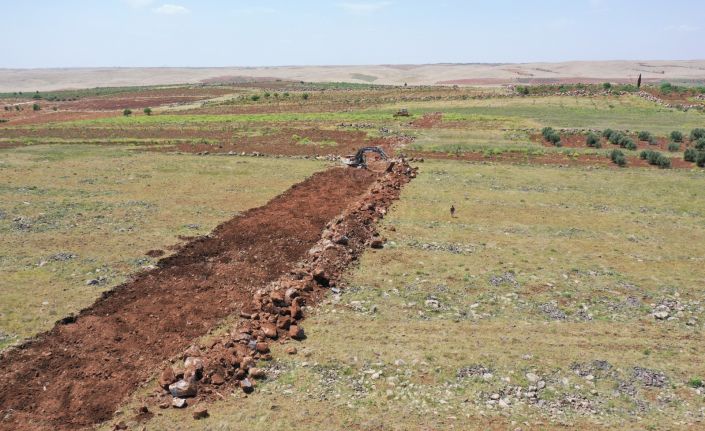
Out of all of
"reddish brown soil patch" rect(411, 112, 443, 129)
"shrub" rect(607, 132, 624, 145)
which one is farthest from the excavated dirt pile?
"reddish brown soil patch" rect(411, 112, 443, 129)

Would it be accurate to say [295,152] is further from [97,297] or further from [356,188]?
[97,297]

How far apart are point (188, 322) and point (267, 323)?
2.64m

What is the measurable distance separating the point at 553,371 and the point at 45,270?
17.8 m

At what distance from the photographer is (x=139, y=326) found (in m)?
15.0

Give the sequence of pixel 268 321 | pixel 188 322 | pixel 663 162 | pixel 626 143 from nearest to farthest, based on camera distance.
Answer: pixel 268 321, pixel 188 322, pixel 663 162, pixel 626 143

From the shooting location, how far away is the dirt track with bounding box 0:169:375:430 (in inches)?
458

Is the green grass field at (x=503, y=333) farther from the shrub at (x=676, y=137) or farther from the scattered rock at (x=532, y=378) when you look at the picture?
the shrub at (x=676, y=137)

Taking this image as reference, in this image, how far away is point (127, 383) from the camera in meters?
12.3

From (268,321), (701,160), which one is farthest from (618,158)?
(268,321)

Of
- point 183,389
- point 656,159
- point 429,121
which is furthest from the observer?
point 429,121

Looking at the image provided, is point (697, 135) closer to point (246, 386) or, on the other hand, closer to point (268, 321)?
point (268, 321)

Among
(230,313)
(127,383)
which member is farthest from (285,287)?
(127,383)

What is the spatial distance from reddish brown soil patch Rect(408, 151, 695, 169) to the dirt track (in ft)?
67.3

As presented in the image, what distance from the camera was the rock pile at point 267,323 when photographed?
12016mm
